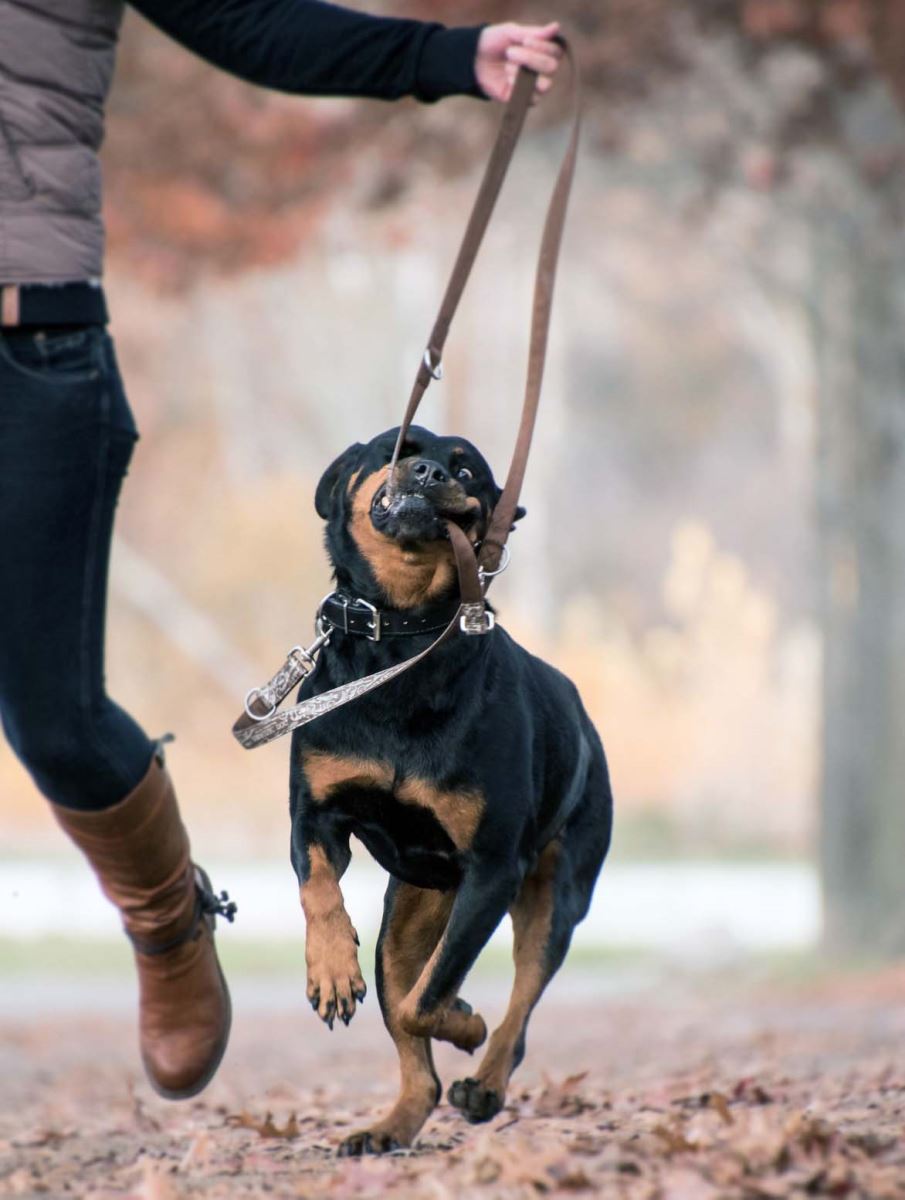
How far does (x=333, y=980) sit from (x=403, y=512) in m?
0.88

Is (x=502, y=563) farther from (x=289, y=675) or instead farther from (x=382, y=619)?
(x=289, y=675)

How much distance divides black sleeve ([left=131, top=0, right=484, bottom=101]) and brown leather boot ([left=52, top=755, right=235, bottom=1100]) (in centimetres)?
148

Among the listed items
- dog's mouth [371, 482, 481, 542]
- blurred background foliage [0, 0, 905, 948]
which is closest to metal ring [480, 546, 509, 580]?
dog's mouth [371, 482, 481, 542]

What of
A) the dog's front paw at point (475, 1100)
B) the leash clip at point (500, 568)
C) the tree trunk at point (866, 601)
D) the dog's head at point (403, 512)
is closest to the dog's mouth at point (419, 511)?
the dog's head at point (403, 512)

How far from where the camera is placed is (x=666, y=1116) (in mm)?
4184

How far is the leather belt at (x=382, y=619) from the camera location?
Answer: 375 cm

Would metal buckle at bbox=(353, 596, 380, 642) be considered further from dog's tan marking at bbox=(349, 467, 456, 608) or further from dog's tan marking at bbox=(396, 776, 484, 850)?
dog's tan marking at bbox=(396, 776, 484, 850)

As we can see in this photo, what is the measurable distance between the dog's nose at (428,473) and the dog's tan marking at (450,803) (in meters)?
0.56

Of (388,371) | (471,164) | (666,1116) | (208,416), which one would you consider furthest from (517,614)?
(666,1116)

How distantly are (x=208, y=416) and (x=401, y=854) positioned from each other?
26.0 meters

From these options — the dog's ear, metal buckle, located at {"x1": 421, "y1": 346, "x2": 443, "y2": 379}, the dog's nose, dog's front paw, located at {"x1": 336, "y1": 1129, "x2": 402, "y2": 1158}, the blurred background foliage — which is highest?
the blurred background foliage

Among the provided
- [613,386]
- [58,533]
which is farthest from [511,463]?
[613,386]

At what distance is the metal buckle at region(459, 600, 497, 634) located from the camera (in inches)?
143

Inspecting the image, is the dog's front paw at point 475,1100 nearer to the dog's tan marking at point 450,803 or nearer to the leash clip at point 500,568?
the dog's tan marking at point 450,803
